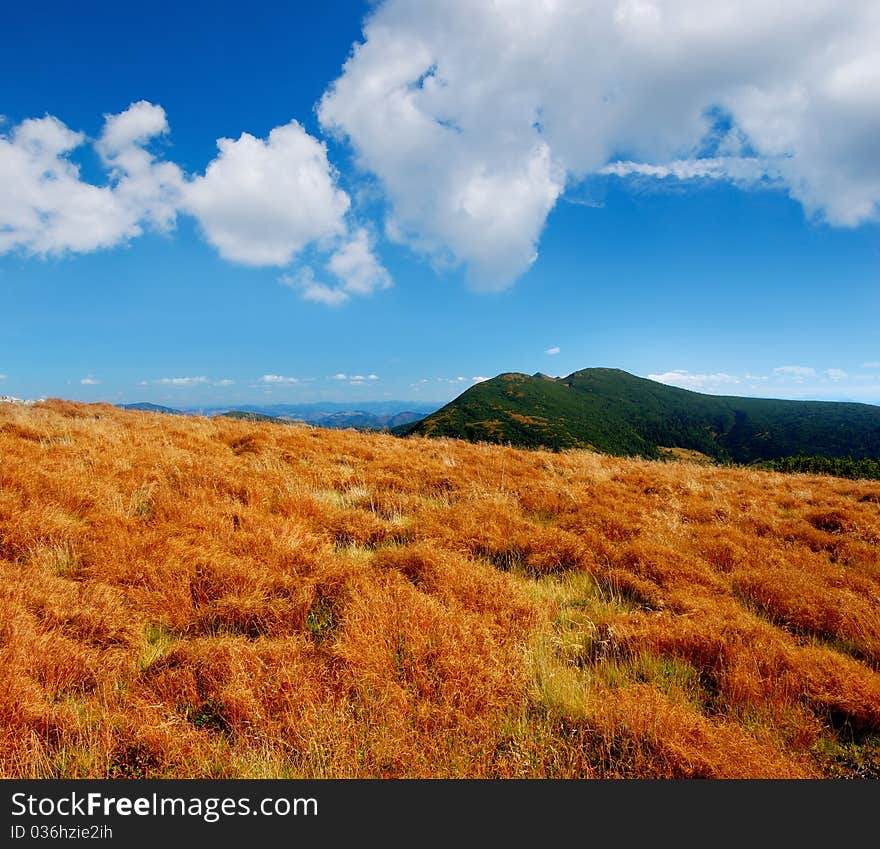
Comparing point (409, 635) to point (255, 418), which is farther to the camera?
point (255, 418)

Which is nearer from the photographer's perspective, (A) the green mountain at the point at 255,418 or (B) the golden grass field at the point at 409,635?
(B) the golden grass field at the point at 409,635

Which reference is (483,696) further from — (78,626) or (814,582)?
(814,582)

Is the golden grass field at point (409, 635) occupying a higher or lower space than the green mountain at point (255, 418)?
lower

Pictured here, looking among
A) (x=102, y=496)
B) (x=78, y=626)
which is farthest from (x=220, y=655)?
(x=102, y=496)

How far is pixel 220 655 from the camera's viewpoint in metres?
3.55

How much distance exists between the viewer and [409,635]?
3891 millimetres

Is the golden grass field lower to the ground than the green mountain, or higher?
lower

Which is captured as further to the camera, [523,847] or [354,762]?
[354,762]

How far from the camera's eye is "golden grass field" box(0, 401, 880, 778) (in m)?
2.86

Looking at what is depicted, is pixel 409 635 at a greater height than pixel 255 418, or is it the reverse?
pixel 255 418

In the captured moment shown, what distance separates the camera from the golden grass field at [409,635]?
9.39ft

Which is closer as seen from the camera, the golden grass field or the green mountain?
Result: the golden grass field

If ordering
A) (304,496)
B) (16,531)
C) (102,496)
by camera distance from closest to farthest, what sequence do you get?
(16,531), (102,496), (304,496)

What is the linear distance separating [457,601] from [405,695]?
61.2 inches
